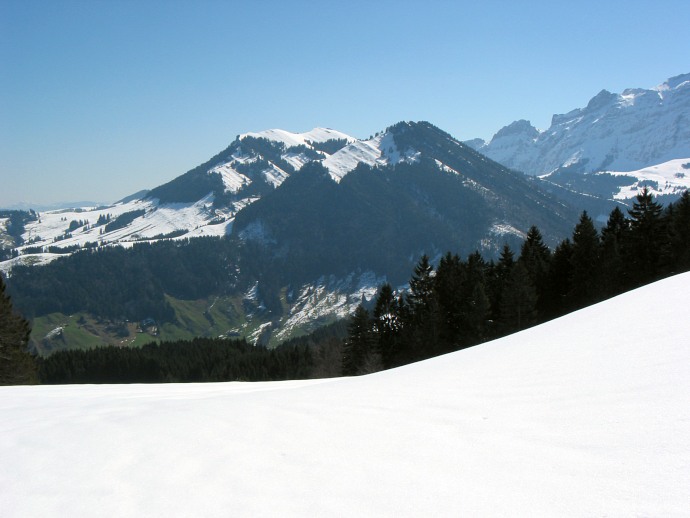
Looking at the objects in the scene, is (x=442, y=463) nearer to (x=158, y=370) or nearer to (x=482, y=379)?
(x=482, y=379)

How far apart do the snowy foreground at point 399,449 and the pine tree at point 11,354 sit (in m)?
40.6

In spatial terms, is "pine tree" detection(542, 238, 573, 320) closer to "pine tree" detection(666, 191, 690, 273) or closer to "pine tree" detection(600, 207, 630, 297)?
"pine tree" detection(600, 207, 630, 297)

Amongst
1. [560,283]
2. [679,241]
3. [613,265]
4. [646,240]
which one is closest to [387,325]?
[560,283]

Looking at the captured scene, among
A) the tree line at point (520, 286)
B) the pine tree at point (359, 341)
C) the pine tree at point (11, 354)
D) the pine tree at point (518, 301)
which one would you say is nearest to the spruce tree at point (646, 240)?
the tree line at point (520, 286)

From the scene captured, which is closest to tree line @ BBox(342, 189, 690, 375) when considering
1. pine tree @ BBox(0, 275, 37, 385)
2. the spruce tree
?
the spruce tree

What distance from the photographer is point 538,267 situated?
193 feet

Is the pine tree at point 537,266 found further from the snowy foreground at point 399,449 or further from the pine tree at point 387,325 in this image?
the snowy foreground at point 399,449

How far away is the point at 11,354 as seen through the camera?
4328cm

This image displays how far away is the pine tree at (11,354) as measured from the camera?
42875mm

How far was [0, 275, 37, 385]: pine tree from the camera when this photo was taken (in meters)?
42.9

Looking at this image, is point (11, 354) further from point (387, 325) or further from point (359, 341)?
point (387, 325)

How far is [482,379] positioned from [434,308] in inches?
1821

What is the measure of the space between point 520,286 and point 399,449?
4888 cm

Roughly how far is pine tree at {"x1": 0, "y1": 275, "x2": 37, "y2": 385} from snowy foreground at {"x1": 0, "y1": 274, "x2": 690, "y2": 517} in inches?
1598
